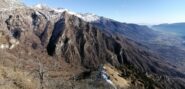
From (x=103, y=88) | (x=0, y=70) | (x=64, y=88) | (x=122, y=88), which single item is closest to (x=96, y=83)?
(x=103, y=88)

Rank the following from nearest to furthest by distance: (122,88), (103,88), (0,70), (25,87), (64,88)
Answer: (25,87)
(0,70)
(64,88)
(103,88)
(122,88)

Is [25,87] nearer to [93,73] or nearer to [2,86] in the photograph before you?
[2,86]

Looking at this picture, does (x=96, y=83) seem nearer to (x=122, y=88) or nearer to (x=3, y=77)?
(x=122, y=88)

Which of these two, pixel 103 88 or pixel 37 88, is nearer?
pixel 37 88

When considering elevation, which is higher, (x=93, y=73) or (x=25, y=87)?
(x=25, y=87)

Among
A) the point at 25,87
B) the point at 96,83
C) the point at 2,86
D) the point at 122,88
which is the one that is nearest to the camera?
the point at 2,86

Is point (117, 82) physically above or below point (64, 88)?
below

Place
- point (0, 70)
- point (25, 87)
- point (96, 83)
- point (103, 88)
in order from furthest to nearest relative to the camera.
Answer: point (96, 83)
point (103, 88)
point (0, 70)
point (25, 87)

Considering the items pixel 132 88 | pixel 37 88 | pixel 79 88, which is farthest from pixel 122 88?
pixel 37 88

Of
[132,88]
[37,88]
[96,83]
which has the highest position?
[37,88]
